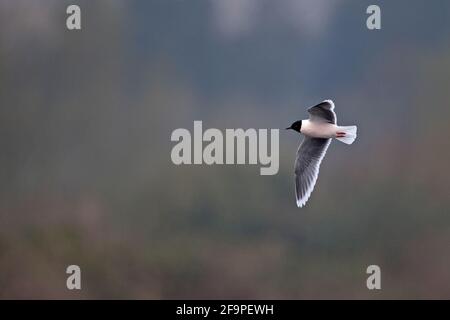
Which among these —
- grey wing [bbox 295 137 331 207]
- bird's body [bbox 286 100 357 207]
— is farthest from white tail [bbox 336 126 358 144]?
grey wing [bbox 295 137 331 207]

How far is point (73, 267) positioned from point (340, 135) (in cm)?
401

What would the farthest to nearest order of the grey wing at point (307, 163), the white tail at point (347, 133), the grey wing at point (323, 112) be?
the grey wing at point (307, 163)
the white tail at point (347, 133)
the grey wing at point (323, 112)

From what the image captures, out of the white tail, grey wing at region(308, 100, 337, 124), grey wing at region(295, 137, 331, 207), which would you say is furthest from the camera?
grey wing at region(295, 137, 331, 207)

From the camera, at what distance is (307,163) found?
5773 mm

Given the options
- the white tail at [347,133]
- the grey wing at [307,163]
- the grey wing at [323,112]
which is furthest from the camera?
the grey wing at [307,163]

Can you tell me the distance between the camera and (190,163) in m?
7.33

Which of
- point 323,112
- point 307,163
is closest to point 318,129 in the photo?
point 323,112

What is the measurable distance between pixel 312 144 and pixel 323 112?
0.45 metres

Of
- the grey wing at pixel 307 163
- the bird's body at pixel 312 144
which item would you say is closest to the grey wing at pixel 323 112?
the bird's body at pixel 312 144

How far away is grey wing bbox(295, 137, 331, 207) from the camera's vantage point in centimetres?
573

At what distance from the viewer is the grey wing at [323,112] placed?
527 cm

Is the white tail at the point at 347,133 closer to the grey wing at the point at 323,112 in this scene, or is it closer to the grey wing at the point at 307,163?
the grey wing at the point at 323,112

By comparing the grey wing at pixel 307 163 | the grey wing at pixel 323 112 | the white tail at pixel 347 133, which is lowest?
the grey wing at pixel 307 163

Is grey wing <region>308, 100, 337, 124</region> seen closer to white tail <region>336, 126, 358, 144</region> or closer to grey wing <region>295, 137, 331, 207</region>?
white tail <region>336, 126, 358, 144</region>
